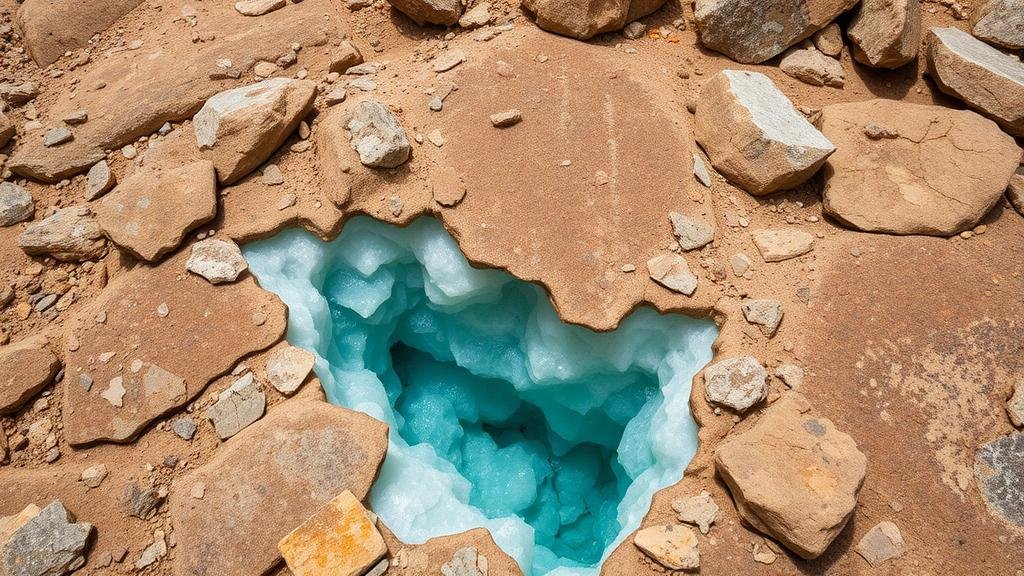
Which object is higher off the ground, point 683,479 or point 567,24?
point 567,24

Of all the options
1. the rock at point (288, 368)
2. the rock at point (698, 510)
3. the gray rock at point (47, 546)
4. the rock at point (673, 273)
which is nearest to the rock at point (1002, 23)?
the rock at point (673, 273)

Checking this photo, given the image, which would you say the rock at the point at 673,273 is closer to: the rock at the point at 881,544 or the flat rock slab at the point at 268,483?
the rock at the point at 881,544

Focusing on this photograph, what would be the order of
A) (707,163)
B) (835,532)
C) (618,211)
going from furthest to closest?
(707,163) → (618,211) → (835,532)

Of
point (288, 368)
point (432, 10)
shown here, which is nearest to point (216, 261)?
point (288, 368)

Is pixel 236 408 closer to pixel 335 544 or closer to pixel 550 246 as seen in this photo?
pixel 335 544

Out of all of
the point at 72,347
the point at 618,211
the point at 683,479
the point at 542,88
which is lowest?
the point at 683,479

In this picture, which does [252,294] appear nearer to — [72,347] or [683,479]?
[72,347]

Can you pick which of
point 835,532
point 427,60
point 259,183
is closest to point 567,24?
point 427,60

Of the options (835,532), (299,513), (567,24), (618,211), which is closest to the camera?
(835,532)
